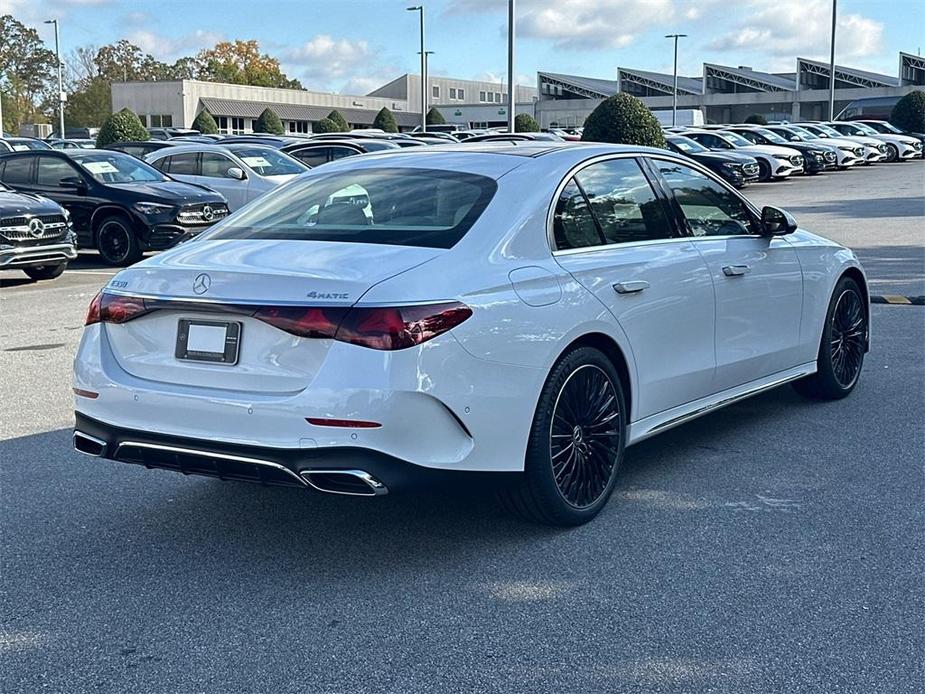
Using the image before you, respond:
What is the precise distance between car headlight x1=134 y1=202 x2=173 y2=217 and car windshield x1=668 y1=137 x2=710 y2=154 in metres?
18.5

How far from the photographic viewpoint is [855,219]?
66.9ft

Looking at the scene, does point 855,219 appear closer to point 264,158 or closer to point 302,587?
point 264,158

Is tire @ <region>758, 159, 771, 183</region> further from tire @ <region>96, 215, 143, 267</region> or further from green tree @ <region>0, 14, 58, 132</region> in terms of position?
green tree @ <region>0, 14, 58, 132</region>

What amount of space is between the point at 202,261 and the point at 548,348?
4.63ft

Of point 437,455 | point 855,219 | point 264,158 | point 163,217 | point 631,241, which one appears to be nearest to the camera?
point 437,455

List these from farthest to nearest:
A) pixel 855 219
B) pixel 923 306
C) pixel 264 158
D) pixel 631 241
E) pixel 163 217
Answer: pixel 855 219
pixel 264 158
pixel 163 217
pixel 923 306
pixel 631 241

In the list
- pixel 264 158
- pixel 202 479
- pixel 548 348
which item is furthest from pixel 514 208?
pixel 264 158

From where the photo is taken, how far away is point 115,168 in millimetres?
16219

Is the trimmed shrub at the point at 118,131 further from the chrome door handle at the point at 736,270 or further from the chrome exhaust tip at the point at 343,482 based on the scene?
the chrome exhaust tip at the point at 343,482

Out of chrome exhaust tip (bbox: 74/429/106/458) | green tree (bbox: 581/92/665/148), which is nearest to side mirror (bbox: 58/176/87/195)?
chrome exhaust tip (bbox: 74/429/106/458)

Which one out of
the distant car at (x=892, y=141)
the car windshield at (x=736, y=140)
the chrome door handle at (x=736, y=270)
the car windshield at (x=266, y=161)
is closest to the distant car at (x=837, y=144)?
the car windshield at (x=736, y=140)

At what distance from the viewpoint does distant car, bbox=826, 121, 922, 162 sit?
44.3m

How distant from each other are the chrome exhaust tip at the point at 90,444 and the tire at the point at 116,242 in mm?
11037

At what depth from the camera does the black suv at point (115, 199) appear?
595 inches
